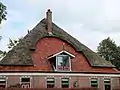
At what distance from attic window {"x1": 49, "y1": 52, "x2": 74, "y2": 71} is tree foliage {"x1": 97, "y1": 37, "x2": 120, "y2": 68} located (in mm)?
42214

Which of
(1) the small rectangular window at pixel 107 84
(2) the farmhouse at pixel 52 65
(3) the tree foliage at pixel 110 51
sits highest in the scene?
(3) the tree foliage at pixel 110 51

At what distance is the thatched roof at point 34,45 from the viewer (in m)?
43.5

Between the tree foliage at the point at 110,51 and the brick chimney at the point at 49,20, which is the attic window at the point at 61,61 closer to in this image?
the brick chimney at the point at 49,20

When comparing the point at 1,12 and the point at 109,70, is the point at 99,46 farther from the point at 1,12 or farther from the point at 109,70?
the point at 1,12

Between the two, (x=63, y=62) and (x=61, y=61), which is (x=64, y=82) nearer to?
(x=63, y=62)

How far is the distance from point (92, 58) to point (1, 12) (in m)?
18.5

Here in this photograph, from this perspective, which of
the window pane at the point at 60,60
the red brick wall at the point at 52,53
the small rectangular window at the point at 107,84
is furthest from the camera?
the small rectangular window at the point at 107,84

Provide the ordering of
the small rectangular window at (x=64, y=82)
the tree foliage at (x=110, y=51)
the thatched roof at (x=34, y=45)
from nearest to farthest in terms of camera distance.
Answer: the thatched roof at (x=34, y=45)
the small rectangular window at (x=64, y=82)
the tree foliage at (x=110, y=51)

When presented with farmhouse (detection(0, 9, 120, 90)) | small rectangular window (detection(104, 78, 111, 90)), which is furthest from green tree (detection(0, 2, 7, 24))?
small rectangular window (detection(104, 78, 111, 90))

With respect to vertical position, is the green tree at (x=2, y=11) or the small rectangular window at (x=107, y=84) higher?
the green tree at (x=2, y=11)

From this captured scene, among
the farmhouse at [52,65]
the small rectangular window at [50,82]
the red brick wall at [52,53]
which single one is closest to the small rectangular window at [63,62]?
the farmhouse at [52,65]

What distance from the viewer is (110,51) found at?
290 ft

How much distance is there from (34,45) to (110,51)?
45994 mm

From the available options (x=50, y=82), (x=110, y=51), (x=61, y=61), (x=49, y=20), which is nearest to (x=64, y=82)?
(x=50, y=82)
